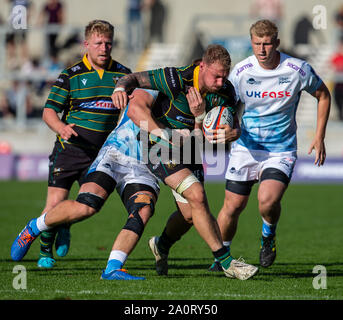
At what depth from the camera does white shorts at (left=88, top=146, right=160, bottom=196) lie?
285 inches

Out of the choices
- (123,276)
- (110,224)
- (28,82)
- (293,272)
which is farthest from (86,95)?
(28,82)

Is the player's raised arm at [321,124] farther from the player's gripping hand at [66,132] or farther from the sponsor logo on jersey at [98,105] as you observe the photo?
the player's gripping hand at [66,132]

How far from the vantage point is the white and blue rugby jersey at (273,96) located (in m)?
7.97

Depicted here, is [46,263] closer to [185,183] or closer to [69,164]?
[69,164]

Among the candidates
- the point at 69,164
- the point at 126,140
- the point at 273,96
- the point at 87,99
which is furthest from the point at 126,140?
the point at 273,96

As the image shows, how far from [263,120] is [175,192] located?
57.7 inches

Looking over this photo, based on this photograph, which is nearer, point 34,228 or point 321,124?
point 34,228

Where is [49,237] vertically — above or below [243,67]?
below

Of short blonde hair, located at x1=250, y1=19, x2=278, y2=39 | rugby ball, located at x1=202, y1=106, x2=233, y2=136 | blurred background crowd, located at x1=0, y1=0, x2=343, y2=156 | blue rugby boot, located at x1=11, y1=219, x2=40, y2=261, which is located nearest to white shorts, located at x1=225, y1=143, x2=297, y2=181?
rugby ball, located at x1=202, y1=106, x2=233, y2=136

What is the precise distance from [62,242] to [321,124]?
118 inches

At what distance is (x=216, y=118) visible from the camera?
22.8ft

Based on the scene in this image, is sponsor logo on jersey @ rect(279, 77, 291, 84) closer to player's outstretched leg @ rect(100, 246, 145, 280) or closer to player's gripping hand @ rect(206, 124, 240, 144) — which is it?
player's gripping hand @ rect(206, 124, 240, 144)

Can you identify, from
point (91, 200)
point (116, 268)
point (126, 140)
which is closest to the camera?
point (116, 268)

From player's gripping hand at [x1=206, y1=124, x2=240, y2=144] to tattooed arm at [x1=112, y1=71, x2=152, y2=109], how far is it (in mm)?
730
